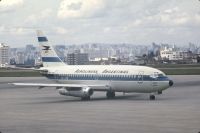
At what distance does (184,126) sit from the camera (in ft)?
74.7

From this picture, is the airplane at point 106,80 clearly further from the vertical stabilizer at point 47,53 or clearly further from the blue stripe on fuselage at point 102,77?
the vertical stabilizer at point 47,53

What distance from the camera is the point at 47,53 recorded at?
50.3 metres

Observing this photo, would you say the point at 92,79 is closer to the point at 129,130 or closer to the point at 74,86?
the point at 74,86

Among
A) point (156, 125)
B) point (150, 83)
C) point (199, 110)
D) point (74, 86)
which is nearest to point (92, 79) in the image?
point (74, 86)

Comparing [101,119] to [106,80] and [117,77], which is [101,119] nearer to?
[117,77]

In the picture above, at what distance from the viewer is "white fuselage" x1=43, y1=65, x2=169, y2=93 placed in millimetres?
41438

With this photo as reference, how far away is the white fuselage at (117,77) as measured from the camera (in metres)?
41.4

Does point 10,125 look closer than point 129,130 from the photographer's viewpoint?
No

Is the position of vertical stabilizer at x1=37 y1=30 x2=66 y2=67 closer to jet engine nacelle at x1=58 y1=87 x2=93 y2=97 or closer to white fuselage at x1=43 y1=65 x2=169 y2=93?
white fuselage at x1=43 y1=65 x2=169 y2=93

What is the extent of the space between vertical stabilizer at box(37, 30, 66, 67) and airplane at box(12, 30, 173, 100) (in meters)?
Answer: 1.06

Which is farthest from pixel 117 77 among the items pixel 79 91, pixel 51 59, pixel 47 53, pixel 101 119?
pixel 101 119

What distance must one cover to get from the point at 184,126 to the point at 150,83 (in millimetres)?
18628

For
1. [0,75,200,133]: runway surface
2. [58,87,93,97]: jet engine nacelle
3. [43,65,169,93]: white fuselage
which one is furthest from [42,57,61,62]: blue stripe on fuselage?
[0,75,200,133]: runway surface

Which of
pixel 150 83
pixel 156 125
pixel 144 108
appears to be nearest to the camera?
pixel 156 125
